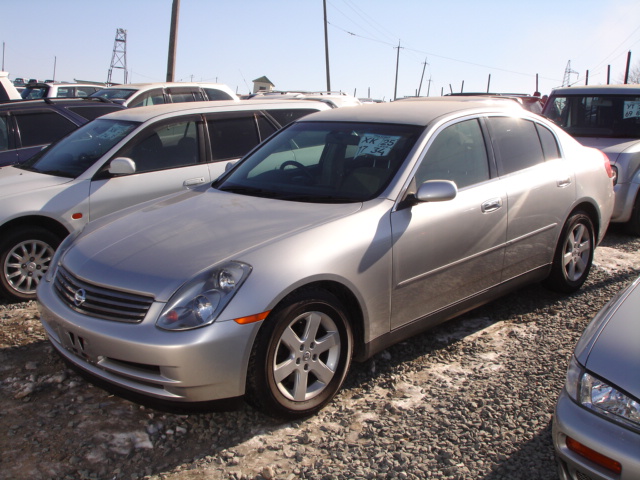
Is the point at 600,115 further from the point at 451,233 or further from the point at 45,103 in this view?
the point at 45,103

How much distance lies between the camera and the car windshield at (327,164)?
3.95m

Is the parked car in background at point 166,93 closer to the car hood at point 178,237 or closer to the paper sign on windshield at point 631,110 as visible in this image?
the paper sign on windshield at point 631,110

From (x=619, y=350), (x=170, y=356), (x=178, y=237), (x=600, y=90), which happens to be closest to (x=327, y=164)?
(x=178, y=237)

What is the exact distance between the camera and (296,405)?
3324mm

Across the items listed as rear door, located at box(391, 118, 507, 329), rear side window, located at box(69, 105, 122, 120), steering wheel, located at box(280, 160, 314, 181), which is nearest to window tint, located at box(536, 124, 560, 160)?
rear door, located at box(391, 118, 507, 329)

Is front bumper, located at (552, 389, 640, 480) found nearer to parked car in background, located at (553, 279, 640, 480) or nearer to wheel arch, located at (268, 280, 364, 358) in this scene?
parked car in background, located at (553, 279, 640, 480)

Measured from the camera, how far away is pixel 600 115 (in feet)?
26.8

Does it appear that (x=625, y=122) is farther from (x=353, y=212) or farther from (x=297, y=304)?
(x=297, y=304)

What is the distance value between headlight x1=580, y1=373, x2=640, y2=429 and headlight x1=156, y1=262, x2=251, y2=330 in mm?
1580

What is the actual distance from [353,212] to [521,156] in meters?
1.76

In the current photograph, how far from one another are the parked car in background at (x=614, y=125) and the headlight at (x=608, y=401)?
549 centimetres

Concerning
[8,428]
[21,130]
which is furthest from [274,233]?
[21,130]

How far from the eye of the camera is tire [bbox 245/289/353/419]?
10.2ft

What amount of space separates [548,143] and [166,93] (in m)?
9.28
